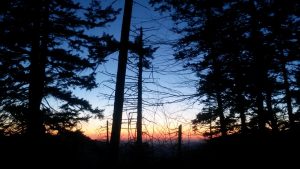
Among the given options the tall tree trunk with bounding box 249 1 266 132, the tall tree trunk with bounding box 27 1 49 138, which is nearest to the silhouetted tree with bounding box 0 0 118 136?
the tall tree trunk with bounding box 27 1 49 138

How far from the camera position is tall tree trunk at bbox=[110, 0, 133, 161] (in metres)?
7.55

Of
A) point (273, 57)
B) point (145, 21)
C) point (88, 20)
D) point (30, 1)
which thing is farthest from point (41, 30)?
point (273, 57)

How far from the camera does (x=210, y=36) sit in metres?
5.29

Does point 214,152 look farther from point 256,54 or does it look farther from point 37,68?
point 37,68

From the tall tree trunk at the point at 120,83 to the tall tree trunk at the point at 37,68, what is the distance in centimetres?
517

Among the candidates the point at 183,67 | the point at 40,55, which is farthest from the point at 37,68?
the point at 183,67

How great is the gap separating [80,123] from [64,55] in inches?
172

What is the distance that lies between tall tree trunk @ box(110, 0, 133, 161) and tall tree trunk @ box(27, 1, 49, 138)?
5.17 meters

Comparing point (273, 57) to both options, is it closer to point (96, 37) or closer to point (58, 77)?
point (96, 37)

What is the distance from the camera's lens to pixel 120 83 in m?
7.87

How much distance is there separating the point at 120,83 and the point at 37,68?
5.71 m

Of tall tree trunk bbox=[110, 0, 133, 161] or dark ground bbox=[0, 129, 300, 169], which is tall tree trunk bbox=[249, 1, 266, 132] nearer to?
dark ground bbox=[0, 129, 300, 169]

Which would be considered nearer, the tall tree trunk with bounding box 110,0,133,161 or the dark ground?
the dark ground

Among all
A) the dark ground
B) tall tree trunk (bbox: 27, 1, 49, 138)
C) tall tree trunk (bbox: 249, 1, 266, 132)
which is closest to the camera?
tall tree trunk (bbox: 249, 1, 266, 132)
